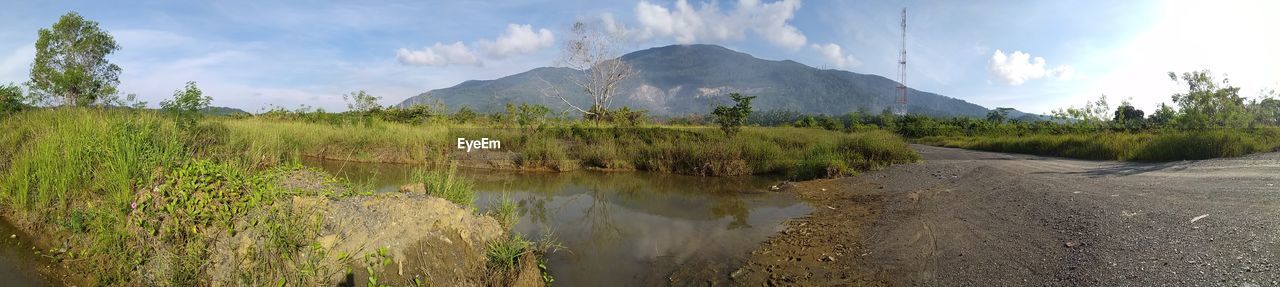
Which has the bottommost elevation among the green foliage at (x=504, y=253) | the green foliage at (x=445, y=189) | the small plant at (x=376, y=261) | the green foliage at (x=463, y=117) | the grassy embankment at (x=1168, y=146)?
the green foliage at (x=504, y=253)

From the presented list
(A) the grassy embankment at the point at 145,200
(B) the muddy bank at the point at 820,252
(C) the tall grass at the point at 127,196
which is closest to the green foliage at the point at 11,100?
(A) the grassy embankment at the point at 145,200

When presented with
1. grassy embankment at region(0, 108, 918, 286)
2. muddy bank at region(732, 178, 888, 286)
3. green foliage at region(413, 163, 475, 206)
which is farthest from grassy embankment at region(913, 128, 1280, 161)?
grassy embankment at region(0, 108, 918, 286)

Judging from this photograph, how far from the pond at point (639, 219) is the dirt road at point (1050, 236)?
582mm

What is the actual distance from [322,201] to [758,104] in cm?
19492

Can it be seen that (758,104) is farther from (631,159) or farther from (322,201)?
(322,201)

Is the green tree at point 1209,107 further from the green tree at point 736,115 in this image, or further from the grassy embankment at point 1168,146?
the green tree at point 736,115

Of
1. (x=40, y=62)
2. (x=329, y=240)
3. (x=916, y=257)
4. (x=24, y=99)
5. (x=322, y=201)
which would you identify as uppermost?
(x=40, y=62)

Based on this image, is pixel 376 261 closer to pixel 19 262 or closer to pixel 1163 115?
pixel 19 262

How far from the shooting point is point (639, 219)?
7.88 metres

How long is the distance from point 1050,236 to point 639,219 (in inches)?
189

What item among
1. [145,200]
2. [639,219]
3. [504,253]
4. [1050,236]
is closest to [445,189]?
[504,253]

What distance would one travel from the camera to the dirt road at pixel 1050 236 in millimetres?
3893

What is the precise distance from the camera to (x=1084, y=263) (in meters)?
4.14

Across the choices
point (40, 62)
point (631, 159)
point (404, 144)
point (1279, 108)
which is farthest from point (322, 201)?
point (1279, 108)
